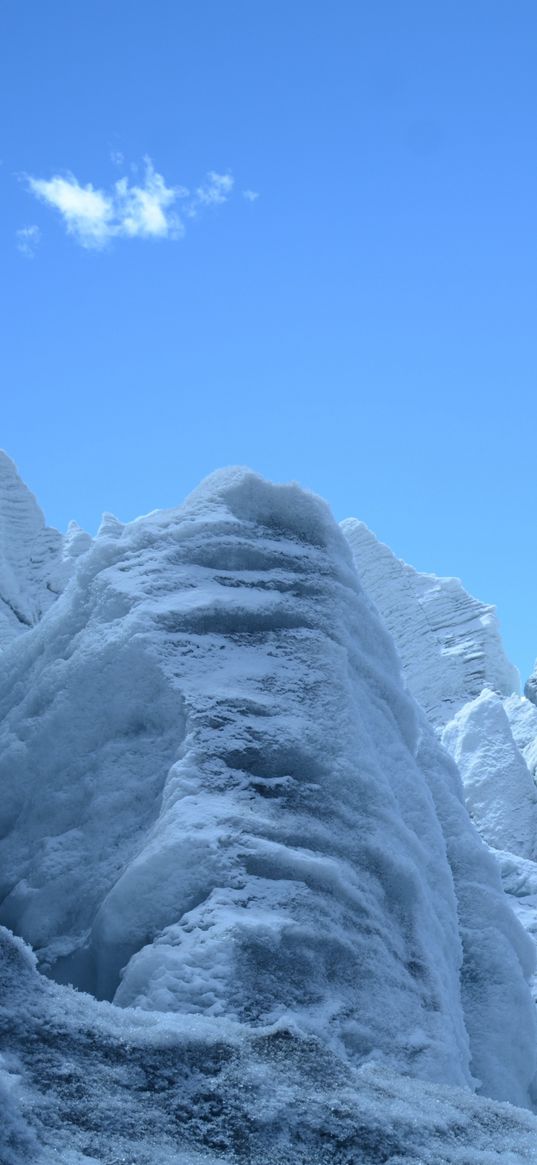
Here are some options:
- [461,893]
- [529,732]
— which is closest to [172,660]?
[461,893]

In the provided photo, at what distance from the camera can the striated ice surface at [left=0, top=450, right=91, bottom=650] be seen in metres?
28.9

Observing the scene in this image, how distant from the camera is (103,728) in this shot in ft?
27.3

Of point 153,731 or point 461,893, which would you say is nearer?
point 153,731

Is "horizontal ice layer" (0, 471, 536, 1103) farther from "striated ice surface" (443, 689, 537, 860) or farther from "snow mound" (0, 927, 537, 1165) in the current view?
"striated ice surface" (443, 689, 537, 860)

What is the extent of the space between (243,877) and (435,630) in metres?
37.3

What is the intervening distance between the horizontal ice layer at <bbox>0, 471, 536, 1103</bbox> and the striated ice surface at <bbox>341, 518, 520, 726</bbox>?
101 ft

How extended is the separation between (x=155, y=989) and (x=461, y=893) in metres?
4.45

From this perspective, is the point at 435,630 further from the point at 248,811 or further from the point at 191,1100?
the point at 191,1100

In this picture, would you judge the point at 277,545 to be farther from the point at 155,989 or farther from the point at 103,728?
the point at 155,989

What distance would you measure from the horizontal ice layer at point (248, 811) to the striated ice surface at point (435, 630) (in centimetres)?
3083

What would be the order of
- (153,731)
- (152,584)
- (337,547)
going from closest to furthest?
1. (153,731)
2. (152,584)
3. (337,547)

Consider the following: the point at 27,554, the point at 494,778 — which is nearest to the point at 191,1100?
the point at 494,778

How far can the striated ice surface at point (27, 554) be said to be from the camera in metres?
28.9

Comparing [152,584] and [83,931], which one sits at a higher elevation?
[152,584]
